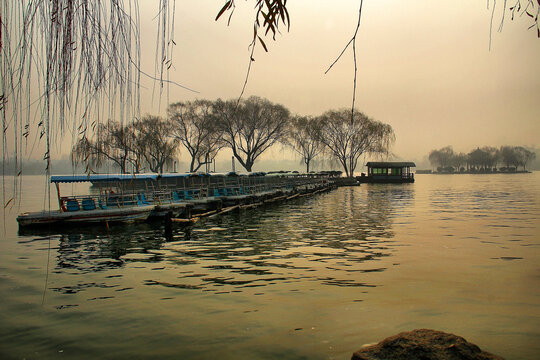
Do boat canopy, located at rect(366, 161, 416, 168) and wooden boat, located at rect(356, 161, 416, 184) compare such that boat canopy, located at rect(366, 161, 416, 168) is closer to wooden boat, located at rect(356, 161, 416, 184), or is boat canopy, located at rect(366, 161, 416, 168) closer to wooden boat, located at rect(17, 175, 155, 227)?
wooden boat, located at rect(356, 161, 416, 184)

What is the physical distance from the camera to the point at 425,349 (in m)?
4.08

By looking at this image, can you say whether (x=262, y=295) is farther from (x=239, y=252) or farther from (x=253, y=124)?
(x=253, y=124)

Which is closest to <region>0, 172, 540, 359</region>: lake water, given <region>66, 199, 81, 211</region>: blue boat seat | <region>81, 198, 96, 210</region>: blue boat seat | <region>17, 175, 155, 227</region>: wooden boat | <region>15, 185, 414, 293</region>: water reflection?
<region>15, 185, 414, 293</region>: water reflection

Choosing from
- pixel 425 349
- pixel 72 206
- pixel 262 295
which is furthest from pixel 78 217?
pixel 425 349

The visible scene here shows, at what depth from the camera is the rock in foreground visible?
13.0 feet

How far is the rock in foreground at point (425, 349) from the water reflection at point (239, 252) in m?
5.25

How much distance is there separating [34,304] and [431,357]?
26.4ft

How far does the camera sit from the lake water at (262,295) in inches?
249

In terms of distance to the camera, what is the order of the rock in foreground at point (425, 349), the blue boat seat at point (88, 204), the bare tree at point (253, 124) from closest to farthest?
the rock in foreground at point (425, 349), the blue boat seat at point (88, 204), the bare tree at point (253, 124)

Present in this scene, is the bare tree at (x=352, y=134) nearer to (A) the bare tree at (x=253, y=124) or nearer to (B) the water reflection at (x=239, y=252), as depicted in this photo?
(A) the bare tree at (x=253, y=124)

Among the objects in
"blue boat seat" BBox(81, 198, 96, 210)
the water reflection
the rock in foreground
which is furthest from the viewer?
"blue boat seat" BBox(81, 198, 96, 210)

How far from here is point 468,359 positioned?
3900 mm

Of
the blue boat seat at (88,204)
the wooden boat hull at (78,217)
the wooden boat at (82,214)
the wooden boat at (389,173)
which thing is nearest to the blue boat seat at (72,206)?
the wooden boat at (82,214)

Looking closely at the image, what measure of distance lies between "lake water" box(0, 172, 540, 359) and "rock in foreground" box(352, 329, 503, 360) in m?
1.73
